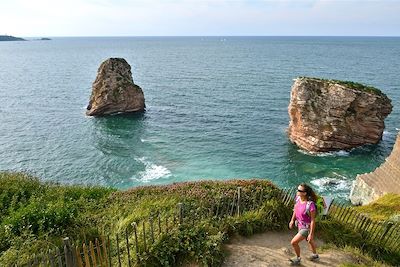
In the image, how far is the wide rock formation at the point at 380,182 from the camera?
3244 cm

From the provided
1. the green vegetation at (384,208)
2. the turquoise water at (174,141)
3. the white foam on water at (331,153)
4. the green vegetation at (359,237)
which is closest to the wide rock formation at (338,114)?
the white foam on water at (331,153)

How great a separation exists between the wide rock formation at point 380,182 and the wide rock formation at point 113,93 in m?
45.1

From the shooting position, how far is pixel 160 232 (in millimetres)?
13141

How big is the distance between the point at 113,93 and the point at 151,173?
1192 inches

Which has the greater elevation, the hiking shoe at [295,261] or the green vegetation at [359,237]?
the hiking shoe at [295,261]

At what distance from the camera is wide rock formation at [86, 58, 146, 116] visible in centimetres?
6931

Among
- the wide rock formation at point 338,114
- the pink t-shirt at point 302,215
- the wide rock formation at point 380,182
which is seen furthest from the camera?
the wide rock formation at point 338,114

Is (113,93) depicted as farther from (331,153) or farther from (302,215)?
(302,215)

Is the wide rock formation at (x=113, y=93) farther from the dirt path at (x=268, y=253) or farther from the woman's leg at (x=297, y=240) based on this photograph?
the woman's leg at (x=297, y=240)

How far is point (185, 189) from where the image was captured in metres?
20.1

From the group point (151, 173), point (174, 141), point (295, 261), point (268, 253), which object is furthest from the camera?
point (174, 141)

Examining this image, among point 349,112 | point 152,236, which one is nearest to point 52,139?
point 349,112

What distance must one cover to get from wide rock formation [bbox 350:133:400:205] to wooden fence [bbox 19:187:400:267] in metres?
16.9

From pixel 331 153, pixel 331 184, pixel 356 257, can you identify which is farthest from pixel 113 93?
pixel 356 257
